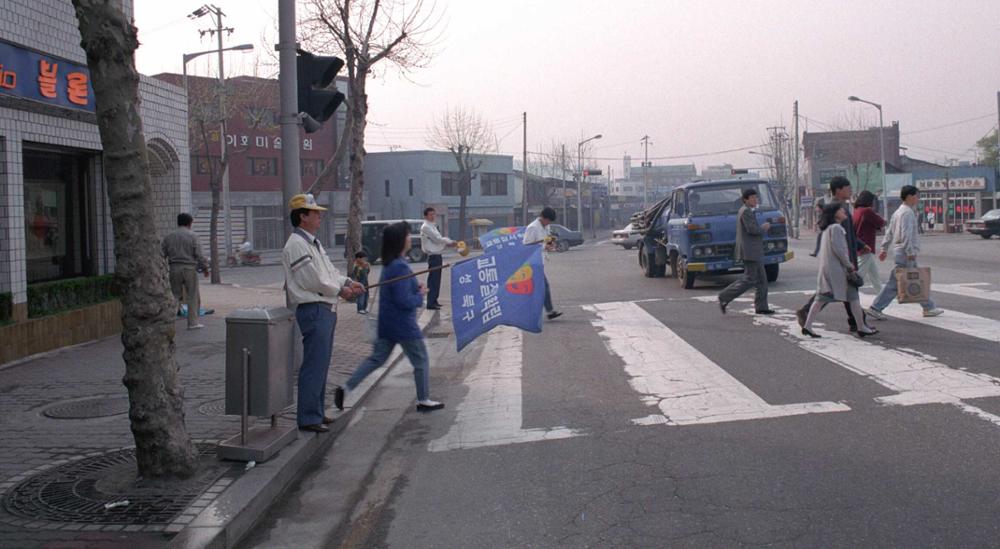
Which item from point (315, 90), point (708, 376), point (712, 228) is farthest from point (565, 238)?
point (708, 376)

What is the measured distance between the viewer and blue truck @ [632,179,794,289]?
664 inches

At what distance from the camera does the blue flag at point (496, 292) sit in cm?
825

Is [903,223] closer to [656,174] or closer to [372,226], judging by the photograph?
[372,226]

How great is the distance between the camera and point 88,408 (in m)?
7.77

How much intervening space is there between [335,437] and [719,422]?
9.45 ft

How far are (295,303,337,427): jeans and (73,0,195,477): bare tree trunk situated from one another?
1.24 metres

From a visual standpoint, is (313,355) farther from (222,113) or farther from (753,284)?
(222,113)

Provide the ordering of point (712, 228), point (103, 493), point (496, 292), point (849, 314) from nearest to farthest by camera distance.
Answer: point (103, 493) → point (496, 292) → point (849, 314) → point (712, 228)

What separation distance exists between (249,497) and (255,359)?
1092mm

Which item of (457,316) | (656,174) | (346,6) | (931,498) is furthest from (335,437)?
(656,174)

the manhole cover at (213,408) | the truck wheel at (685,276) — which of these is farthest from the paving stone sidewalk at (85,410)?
the truck wheel at (685,276)

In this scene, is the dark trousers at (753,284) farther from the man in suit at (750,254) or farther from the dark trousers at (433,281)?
the dark trousers at (433,281)

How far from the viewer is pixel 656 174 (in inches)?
7067

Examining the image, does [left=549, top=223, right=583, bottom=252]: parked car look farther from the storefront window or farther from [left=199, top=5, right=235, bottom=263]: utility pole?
the storefront window
